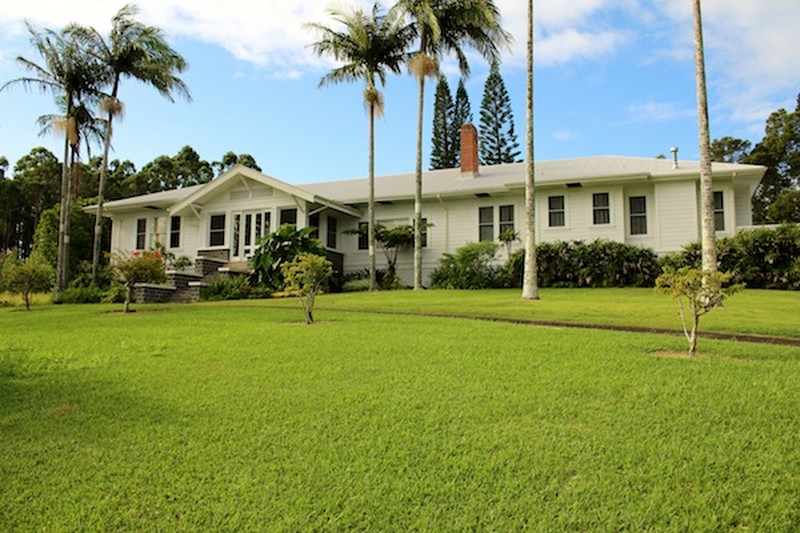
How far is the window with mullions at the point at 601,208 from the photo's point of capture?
2039 cm

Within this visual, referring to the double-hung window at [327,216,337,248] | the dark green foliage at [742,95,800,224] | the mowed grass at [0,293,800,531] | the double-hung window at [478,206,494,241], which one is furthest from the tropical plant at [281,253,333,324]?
the dark green foliage at [742,95,800,224]

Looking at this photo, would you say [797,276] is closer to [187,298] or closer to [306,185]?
[187,298]

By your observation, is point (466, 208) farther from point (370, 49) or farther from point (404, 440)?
point (404, 440)

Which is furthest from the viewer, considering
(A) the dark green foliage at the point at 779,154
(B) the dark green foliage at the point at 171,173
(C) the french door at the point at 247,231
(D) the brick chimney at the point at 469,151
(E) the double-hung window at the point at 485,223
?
(B) the dark green foliage at the point at 171,173

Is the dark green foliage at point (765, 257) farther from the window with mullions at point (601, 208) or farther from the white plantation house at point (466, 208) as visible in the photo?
the window with mullions at point (601, 208)

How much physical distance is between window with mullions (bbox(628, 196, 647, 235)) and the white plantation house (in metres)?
0.03

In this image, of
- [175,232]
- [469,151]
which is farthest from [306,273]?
[175,232]

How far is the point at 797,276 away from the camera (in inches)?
626

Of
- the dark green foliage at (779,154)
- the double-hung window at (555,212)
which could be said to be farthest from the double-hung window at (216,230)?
the dark green foliage at (779,154)

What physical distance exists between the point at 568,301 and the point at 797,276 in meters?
7.00

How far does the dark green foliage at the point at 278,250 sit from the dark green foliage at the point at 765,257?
11.3 metres

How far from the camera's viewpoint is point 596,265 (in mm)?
18797

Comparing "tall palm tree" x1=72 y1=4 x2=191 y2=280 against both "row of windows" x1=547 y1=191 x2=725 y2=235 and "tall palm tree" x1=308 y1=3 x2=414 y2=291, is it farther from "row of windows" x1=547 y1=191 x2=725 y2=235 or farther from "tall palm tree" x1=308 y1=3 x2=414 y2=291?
"row of windows" x1=547 y1=191 x2=725 y2=235

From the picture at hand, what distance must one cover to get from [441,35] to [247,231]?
34.0 ft
